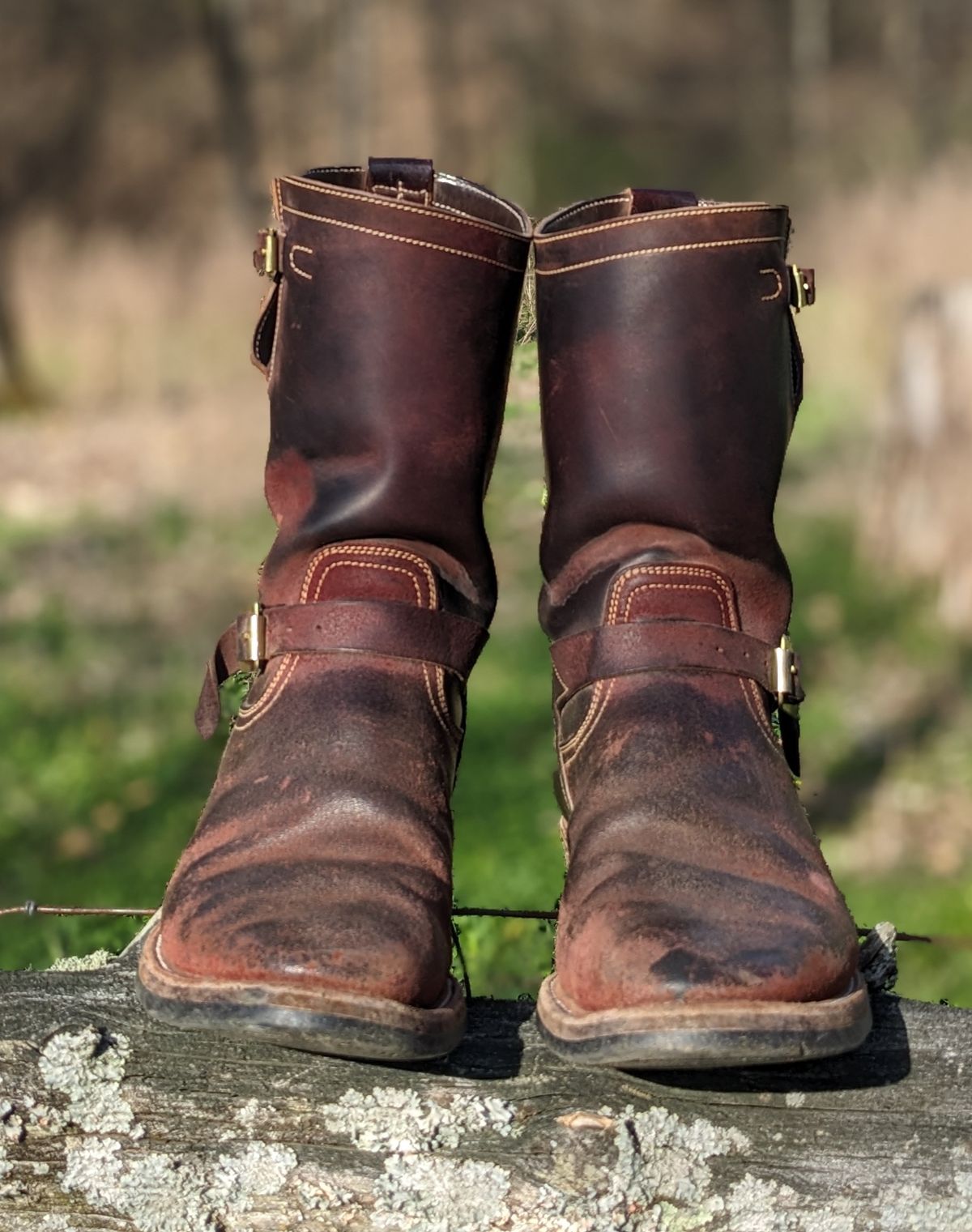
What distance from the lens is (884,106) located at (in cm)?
1894

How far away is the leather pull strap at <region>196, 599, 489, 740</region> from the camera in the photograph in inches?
58.7

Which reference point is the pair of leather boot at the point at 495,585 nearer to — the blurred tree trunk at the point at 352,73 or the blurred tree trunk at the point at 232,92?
the blurred tree trunk at the point at 232,92

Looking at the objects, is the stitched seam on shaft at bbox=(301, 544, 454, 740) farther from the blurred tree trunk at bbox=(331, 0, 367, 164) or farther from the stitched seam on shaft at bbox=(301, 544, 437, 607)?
the blurred tree trunk at bbox=(331, 0, 367, 164)

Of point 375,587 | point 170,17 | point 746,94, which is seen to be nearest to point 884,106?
point 746,94

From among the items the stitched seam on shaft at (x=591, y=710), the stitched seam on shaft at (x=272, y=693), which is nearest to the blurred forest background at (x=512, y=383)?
the stitched seam on shaft at (x=272, y=693)

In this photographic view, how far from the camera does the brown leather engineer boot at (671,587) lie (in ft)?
4.23

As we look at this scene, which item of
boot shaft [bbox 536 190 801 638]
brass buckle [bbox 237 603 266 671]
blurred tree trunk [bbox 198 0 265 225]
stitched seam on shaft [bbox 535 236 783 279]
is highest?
blurred tree trunk [bbox 198 0 265 225]

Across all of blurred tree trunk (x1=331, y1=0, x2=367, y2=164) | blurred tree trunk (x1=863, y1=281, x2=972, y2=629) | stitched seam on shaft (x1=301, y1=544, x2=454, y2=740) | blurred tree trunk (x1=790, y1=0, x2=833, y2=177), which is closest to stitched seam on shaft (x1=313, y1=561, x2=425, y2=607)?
stitched seam on shaft (x1=301, y1=544, x2=454, y2=740)

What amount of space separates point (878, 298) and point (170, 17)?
13.5m

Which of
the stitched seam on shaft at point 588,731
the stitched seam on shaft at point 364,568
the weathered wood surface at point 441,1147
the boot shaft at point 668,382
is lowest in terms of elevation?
the weathered wood surface at point 441,1147

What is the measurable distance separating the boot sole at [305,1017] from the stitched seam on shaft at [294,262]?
81 cm

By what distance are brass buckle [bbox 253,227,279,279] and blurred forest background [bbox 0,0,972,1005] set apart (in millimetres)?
904

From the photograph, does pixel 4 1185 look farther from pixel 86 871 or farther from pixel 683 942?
pixel 86 871

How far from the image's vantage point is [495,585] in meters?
1.72
